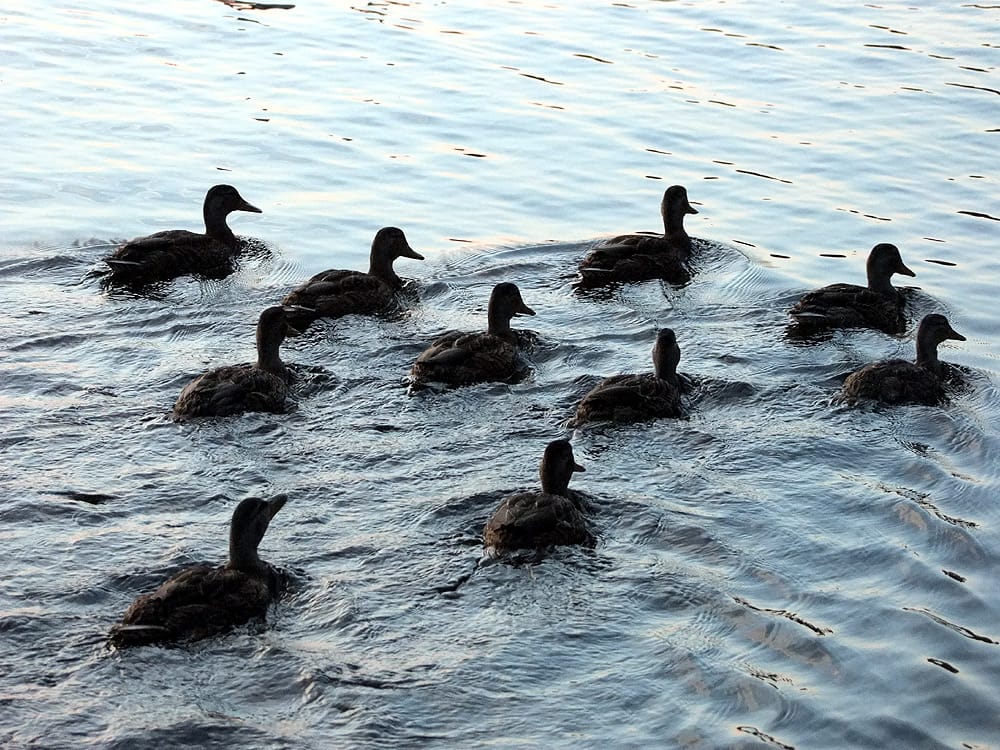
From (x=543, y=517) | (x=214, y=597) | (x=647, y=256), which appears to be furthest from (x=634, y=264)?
(x=214, y=597)

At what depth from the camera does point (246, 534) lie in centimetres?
888

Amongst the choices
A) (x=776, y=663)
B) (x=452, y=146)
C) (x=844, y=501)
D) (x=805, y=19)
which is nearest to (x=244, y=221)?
(x=452, y=146)

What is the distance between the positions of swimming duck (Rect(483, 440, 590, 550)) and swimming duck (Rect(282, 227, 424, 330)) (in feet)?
13.0

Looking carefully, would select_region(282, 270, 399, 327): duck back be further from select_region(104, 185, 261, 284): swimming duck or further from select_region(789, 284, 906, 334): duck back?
select_region(789, 284, 906, 334): duck back

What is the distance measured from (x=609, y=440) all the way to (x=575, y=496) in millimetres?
1035

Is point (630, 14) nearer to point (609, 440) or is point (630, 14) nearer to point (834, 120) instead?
point (834, 120)

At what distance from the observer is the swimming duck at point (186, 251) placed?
14000mm

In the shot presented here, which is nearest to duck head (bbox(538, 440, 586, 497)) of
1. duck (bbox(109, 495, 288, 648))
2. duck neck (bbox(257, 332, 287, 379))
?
duck (bbox(109, 495, 288, 648))

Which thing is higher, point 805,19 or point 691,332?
point 805,19

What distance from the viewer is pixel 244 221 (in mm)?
16250

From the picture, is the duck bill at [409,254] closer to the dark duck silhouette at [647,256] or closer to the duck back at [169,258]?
the dark duck silhouette at [647,256]

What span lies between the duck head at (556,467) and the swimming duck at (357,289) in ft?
12.9

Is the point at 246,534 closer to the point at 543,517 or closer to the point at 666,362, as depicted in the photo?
the point at 543,517

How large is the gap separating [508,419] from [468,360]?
0.72 meters
